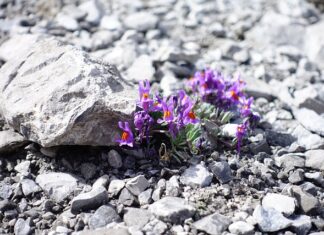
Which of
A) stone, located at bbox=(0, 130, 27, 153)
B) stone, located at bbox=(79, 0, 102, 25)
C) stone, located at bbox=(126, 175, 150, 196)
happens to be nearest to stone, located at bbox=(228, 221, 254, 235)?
stone, located at bbox=(126, 175, 150, 196)

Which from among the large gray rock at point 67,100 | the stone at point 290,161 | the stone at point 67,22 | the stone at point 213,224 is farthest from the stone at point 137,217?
the stone at point 67,22

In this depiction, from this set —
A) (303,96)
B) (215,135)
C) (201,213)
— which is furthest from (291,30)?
(201,213)

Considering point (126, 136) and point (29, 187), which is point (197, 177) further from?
point (29, 187)

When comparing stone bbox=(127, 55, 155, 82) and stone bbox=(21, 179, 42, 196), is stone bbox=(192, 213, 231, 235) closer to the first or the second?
stone bbox=(21, 179, 42, 196)

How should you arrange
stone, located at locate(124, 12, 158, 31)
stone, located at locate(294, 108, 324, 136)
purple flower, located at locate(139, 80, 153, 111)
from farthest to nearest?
stone, located at locate(124, 12, 158, 31)
stone, located at locate(294, 108, 324, 136)
purple flower, located at locate(139, 80, 153, 111)

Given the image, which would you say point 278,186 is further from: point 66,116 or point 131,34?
point 131,34
